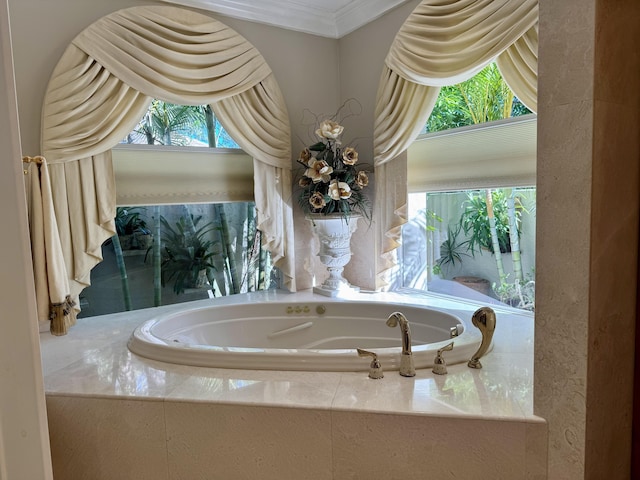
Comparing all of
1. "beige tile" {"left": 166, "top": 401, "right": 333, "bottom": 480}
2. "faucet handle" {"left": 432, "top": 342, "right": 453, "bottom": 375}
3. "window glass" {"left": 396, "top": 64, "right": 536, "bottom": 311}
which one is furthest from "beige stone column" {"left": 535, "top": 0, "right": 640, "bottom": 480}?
"window glass" {"left": 396, "top": 64, "right": 536, "bottom": 311}

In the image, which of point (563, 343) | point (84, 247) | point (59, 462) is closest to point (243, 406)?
point (59, 462)

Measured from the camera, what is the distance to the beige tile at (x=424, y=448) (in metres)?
1.26

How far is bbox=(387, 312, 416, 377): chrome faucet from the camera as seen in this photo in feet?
5.24

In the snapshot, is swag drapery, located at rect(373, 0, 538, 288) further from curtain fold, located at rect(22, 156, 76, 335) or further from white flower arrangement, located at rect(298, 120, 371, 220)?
Result: curtain fold, located at rect(22, 156, 76, 335)

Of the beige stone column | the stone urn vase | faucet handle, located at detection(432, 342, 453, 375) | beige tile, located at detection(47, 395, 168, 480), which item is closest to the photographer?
the beige stone column

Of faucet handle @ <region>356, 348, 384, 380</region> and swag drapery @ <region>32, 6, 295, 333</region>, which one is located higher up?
swag drapery @ <region>32, 6, 295, 333</region>

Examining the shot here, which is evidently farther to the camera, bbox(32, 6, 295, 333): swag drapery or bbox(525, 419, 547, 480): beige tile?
bbox(32, 6, 295, 333): swag drapery

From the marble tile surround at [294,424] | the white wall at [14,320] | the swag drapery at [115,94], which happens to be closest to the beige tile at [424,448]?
the marble tile surround at [294,424]

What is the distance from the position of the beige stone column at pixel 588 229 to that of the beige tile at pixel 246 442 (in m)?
0.69

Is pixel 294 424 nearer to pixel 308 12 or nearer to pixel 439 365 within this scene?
pixel 439 365

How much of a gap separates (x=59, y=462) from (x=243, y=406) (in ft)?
2.51

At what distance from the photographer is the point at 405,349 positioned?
63.8 inches

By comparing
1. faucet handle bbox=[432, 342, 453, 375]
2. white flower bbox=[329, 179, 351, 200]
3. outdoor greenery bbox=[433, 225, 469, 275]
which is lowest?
faucet handle bbox=[432, 342, 453, 375]

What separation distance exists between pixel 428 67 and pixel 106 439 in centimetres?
238
